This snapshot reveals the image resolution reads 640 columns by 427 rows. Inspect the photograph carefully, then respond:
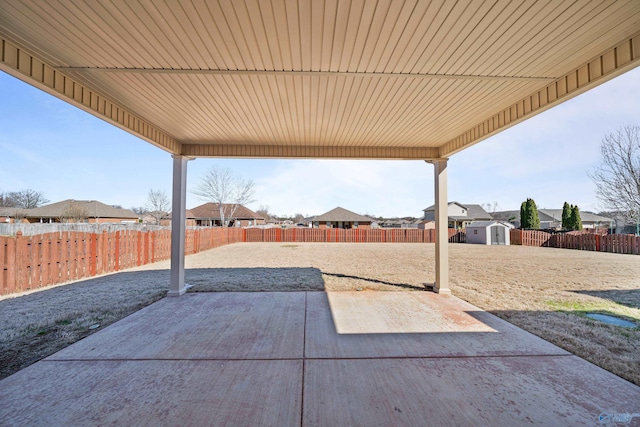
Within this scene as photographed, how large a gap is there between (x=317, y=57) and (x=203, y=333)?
350 centimetres

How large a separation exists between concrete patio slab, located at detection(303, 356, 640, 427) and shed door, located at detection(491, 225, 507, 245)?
20.1m

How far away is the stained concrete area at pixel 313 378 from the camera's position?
6.63ft

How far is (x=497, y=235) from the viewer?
20203 mm

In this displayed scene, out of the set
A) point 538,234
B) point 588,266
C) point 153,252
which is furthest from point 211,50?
point 538,234

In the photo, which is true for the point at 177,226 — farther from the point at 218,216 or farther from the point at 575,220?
the point at 575,220

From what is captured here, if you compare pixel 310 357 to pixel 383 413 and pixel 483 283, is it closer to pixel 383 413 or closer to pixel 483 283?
pixel 383 413

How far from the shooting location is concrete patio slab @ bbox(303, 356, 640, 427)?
2.00 m

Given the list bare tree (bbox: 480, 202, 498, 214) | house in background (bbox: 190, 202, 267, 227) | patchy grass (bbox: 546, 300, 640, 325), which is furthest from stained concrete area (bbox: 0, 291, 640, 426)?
bare tree (bbox: 480, 202, 498, 214)

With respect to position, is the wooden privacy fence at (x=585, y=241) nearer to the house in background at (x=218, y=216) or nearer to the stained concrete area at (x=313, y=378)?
the stained concrete area at (x=313, y=378)

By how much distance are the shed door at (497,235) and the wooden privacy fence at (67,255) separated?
21263mm

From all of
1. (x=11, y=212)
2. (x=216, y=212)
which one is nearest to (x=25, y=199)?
(x=11, y=212)

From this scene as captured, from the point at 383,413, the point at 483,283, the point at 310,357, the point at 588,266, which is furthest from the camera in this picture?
the point at 588,266

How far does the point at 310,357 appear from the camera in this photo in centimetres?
289

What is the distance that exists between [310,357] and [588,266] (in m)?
11.7
